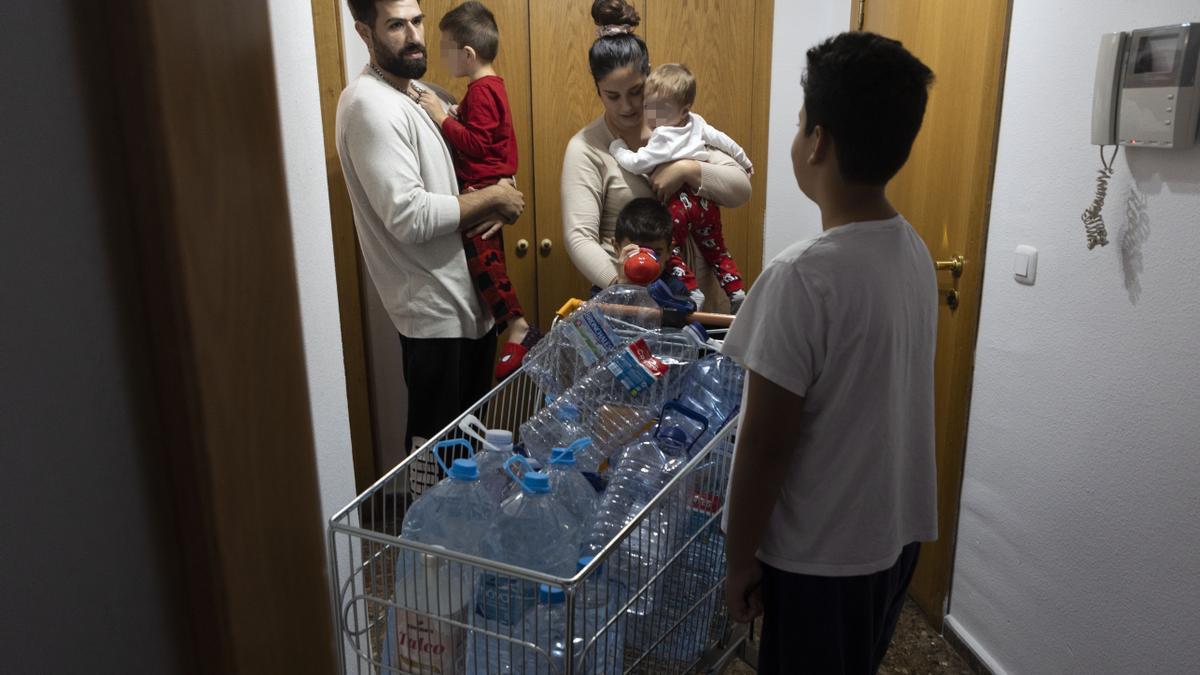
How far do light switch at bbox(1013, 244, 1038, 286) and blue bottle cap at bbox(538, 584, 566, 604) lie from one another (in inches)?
51.8

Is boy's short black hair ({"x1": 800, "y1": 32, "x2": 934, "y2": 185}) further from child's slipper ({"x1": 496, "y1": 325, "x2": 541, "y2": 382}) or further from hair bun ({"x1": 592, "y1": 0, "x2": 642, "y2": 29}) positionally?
hair bun ({"x1": 592, "y1": 0, "x2": 642, "y2": 29})

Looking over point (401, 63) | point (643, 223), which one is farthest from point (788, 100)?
point (401, 63)

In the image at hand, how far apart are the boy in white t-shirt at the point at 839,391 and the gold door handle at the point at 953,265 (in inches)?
41.5

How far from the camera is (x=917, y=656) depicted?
2.31 metres

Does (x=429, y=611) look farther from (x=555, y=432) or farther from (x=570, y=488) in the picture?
(x=555, y=432)

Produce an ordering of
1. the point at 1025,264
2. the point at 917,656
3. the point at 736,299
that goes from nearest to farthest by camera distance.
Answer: the point at 1025,264
the point at 917,656
the point at 736,299

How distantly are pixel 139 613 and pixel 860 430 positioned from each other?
1.03 metres

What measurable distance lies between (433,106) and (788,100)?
1.42m

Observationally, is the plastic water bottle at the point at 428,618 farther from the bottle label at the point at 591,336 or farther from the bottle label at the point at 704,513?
the bottle label at the point at 591,336

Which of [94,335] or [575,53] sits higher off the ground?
[575,53]

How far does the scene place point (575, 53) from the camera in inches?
116

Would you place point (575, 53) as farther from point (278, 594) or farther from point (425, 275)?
point (278, 594)

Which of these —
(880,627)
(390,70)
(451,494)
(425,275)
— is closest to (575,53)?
(390,70)

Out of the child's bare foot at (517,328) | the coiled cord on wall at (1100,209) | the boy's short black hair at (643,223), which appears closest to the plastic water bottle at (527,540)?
the boy's short black hair at (643,223)
